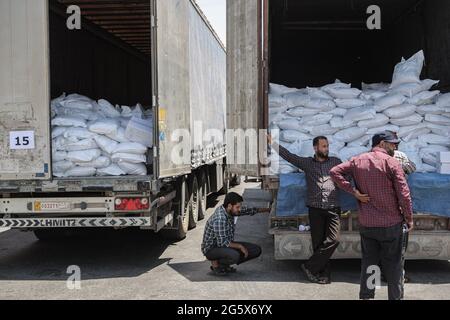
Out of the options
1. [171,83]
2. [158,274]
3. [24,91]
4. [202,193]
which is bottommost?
[158,274]

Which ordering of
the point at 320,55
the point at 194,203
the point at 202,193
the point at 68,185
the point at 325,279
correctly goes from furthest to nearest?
the point at 202,193, the point at 320,55, the point at 194,203, the point at 68,185, the point at 325,279

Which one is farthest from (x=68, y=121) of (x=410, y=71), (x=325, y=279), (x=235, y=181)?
(x=235, y=181)

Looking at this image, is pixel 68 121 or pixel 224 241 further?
pixel 68 121

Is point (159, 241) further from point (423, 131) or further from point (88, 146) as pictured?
point (423, 131)

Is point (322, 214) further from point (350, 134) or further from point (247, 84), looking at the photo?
point (247, 84)

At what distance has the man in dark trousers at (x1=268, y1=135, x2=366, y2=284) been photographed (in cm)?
588

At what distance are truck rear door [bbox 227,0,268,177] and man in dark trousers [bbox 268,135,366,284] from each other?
2.21 ft

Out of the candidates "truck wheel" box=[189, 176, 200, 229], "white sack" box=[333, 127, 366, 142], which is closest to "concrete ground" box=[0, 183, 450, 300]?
"truck wheel" box=[189, 176, 200, 229]

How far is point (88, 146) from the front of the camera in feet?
21.3

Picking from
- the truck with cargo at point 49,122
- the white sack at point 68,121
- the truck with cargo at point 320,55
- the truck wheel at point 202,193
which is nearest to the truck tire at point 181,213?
the truck with cargo at point 49,122

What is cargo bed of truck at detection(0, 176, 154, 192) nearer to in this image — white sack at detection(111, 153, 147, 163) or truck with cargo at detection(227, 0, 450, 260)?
white sack at detection(111, 153, 147, 163)

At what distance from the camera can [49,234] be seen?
8.46 metres

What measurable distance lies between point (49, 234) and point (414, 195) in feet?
18.5

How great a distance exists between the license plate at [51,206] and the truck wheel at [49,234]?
221 centimetres
